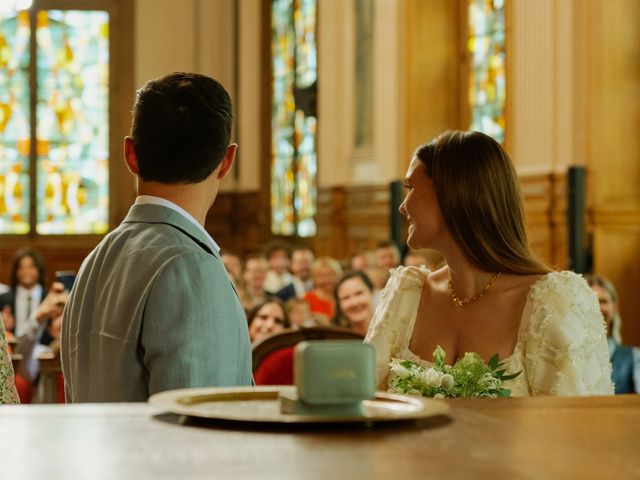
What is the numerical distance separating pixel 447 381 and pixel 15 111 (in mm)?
17081

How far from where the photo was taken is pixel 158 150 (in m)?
2.16

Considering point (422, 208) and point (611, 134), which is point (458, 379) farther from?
point (611, 134)

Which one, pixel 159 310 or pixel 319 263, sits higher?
pixel 159 310

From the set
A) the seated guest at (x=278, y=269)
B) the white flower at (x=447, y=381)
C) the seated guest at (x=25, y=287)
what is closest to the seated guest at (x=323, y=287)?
the seated guest at (x=278, y=269)

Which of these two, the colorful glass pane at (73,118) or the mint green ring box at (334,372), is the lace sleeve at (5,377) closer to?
the mint green ring box at (334,372)

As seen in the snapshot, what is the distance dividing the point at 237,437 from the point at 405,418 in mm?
172

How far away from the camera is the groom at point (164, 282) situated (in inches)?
79.4

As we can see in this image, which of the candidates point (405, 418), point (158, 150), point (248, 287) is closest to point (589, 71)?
point (248, 287)

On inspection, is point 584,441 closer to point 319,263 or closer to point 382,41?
point 319,263

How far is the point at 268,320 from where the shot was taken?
21.6ft

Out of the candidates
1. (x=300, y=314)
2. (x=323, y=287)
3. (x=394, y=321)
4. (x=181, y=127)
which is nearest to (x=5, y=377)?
(x=181, y=127)

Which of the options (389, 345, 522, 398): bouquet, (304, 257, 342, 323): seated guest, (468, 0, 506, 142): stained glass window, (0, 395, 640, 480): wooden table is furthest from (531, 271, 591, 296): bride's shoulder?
(468, 0, 506, 142): stained glass window

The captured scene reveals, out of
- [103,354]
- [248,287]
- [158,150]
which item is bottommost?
[248,287]

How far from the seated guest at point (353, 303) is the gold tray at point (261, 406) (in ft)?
18.8
